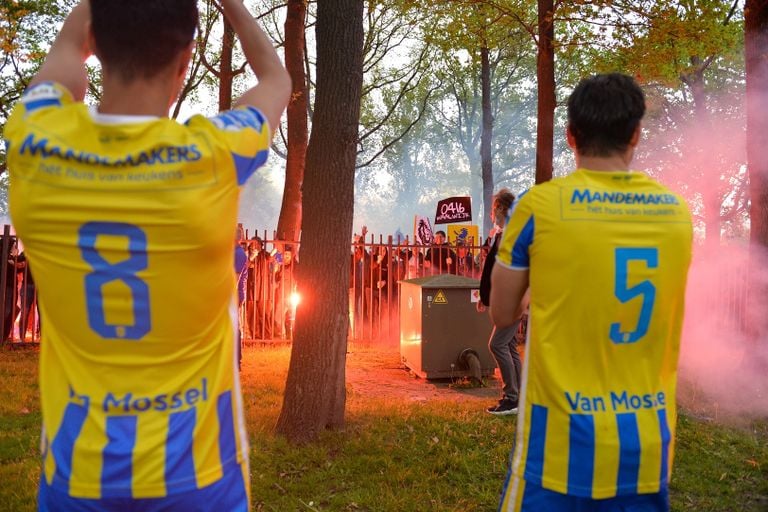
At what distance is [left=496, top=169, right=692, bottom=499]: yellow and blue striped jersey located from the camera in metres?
1.91

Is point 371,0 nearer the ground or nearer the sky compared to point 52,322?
nearer the sky

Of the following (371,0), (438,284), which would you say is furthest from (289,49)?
(438,284)

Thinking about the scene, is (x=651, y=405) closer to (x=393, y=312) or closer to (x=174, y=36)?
(x=174, y=36)

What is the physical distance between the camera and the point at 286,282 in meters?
12.6

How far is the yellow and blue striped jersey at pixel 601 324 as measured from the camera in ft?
6.27

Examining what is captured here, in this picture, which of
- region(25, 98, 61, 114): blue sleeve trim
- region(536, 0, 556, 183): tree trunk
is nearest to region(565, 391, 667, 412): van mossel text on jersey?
region(25, 98, 61, 114): blue sleeve trim

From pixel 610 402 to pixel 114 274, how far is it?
1.53m

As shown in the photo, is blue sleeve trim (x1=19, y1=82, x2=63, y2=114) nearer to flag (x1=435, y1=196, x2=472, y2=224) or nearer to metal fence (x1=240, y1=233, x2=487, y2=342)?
metal fence (x1=240, y1=233, x2=487, y2=342)

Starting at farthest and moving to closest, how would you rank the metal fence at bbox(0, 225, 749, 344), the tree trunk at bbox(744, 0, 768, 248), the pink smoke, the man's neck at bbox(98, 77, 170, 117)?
the metal fence at bbox(0, 225, 749, 344) < the tree trunk at bbox(744, 0, 768, 248) < the pink smoke < the man's neck at bbox(98, 77, 170, 117)

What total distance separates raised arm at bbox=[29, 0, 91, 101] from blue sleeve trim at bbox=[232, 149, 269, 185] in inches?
21.6

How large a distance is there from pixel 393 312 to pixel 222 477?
11.6m

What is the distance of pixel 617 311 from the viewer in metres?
1.91

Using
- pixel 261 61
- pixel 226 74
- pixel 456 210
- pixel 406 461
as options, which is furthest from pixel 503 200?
pixel 226 74

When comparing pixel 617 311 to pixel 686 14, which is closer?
pixel 617 311
